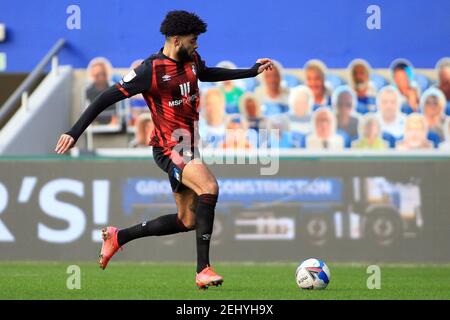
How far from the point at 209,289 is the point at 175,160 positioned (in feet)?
3.79

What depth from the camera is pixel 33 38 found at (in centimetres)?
1977

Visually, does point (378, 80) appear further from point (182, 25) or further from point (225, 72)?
point (182, 25)

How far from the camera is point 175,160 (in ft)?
30.7

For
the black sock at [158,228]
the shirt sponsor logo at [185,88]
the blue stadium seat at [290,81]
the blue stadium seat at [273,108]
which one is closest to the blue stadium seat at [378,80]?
the blue stadium seat at [290,81]

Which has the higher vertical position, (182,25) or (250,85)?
(250,85)

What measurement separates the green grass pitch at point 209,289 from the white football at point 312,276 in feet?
0.32

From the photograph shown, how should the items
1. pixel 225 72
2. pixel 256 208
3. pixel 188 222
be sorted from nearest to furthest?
pixel 188 222 < pixel 225 72 < pixel 256 208

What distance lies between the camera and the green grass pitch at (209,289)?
341 inches

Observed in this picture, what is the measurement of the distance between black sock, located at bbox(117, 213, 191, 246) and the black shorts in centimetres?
31

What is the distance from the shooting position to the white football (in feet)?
30.2

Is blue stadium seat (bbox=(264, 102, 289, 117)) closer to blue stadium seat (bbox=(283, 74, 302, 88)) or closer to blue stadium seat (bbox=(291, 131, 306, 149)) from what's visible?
blue stadium seat (bbox=(283, 74, 302, 88))

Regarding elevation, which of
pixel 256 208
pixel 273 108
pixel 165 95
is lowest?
pixel 256 208

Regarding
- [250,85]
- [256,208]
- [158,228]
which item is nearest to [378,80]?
[250,85]

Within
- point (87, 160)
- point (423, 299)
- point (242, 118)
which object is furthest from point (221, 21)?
point (423, 299)
